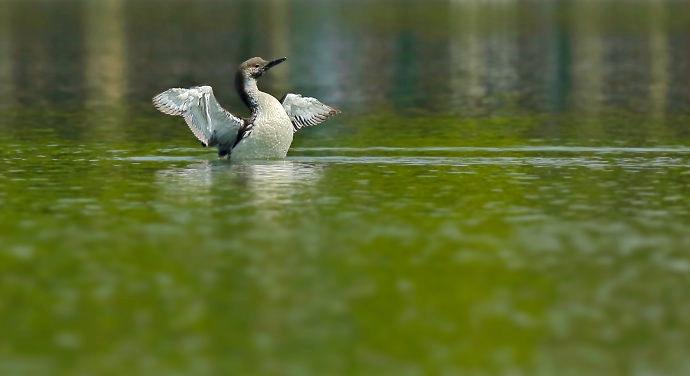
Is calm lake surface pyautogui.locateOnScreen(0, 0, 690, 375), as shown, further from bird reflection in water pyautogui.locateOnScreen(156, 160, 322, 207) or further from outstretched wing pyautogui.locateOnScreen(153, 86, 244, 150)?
outstretched wing pyautogui.locateOnScreen(153, 86, 244, 150)

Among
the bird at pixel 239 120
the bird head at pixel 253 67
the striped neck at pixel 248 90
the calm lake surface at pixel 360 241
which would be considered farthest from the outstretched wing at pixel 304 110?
the striped neck at pixel 248 90

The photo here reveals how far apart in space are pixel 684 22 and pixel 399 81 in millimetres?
63341

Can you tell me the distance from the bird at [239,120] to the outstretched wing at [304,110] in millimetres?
1175

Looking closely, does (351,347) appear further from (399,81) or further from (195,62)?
(195,62)

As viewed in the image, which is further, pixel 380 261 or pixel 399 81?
pixel 399 81

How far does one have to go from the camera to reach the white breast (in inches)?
1112

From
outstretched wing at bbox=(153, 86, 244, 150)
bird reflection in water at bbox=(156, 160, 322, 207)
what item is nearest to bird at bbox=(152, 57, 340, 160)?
outstretched wing at bbox=(153, 86, 244, 150)

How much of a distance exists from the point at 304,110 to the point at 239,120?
2.23m

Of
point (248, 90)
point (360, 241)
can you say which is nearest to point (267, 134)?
point (248, 90)

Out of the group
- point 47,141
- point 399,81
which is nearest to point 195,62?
point 399,81

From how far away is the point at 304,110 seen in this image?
30.7 m

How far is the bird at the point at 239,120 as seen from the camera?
92.9ft

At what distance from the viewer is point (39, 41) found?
298 feet

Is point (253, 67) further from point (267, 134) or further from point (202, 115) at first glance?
point (267, 134)
